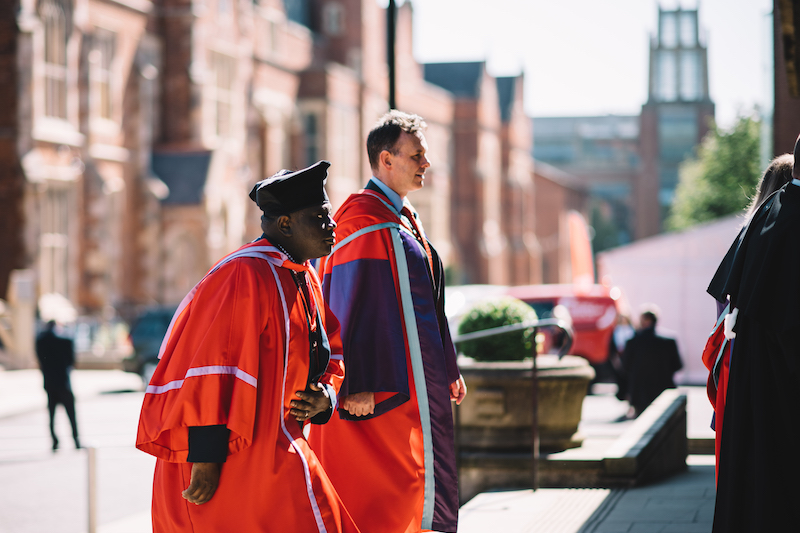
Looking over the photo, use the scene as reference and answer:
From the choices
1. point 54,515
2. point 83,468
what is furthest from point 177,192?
point 54,515

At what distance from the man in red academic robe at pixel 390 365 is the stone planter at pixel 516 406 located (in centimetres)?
277

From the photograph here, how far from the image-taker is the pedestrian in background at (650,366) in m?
11.4

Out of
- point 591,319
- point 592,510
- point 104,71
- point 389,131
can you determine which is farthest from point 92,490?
point 104,71

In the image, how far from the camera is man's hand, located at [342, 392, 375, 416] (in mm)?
4199

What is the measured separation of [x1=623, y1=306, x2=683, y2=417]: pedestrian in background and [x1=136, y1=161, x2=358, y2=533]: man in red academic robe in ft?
27.8

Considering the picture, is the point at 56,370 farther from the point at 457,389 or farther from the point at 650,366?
the point at 457,389

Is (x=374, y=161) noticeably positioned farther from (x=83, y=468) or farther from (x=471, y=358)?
(x=83, y=468)

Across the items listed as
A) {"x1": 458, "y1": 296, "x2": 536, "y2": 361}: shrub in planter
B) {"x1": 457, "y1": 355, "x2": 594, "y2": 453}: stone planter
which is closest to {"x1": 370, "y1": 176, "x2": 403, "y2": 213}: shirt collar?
{"x1": 457, "y1": 355, "x2": 594, "y2": 453}: stone planter

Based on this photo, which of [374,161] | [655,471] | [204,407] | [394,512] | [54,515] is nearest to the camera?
[204,407]

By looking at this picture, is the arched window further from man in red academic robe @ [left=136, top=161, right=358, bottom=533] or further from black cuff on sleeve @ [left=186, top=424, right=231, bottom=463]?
black cuff on sleeve @ [left=186, top=424, right=231, bottom=463]

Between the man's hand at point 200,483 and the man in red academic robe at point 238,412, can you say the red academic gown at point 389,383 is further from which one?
the man's hand at point 200,483

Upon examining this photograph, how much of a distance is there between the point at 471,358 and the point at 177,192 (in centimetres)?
2203

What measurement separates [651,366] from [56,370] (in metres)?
6.86

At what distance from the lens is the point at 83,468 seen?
413 inches
